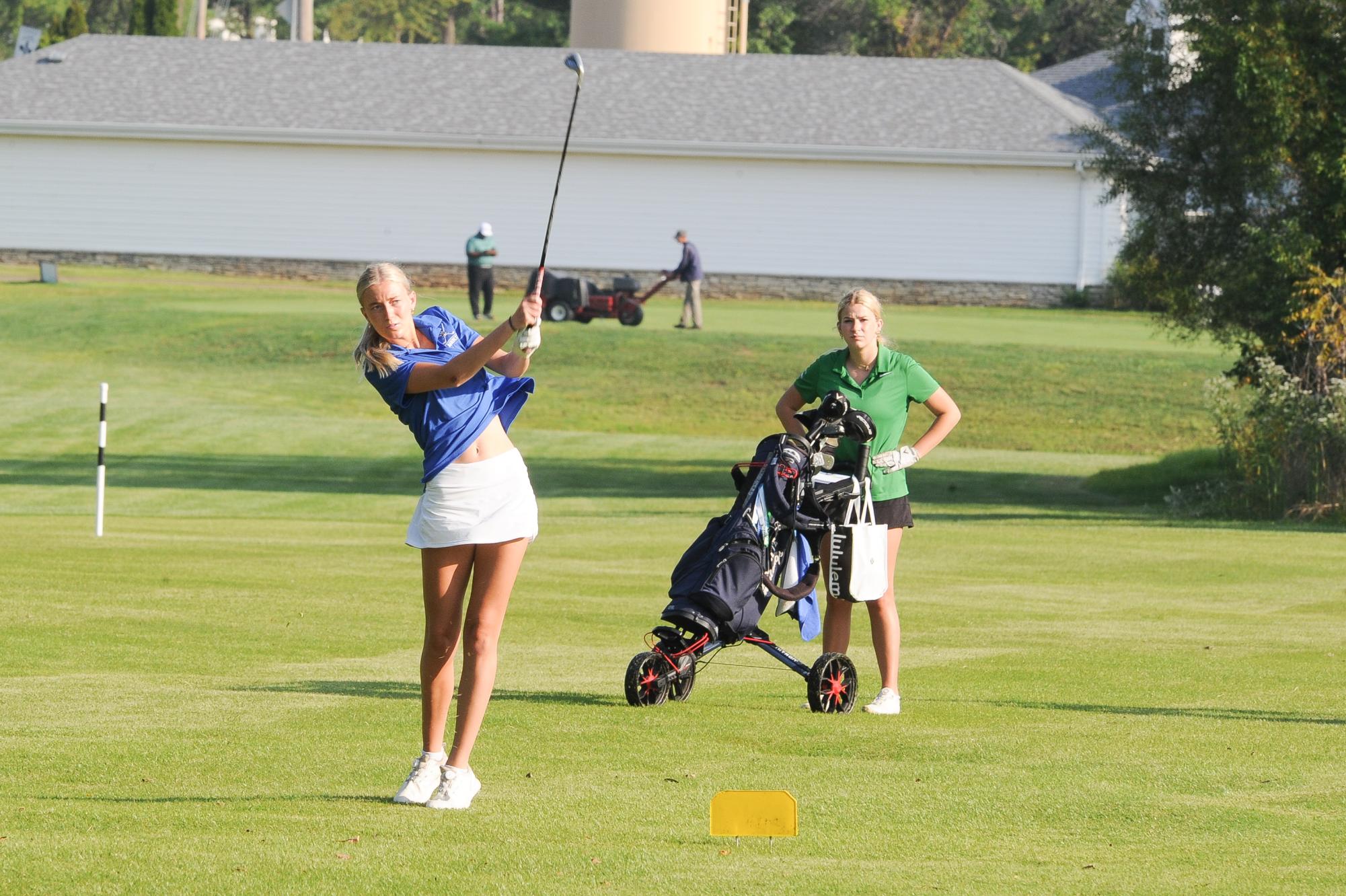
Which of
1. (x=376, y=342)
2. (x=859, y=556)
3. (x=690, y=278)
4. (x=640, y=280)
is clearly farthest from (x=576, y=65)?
(x=640, y=280)

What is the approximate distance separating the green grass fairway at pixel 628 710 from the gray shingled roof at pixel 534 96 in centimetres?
2569

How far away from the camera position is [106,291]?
43656mm

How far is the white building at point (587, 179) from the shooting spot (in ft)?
165

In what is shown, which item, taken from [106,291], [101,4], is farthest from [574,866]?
[101,4]

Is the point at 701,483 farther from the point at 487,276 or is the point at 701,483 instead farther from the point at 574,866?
the point at 574,866

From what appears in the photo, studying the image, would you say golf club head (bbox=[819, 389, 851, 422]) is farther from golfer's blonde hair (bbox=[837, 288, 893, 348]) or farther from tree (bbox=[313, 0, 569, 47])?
tree (bbox=[313, 0, 569, 47])

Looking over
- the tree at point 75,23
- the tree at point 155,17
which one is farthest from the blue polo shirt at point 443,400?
the tree at point 75,23

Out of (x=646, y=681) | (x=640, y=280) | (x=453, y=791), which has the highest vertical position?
(x=640, y=280)

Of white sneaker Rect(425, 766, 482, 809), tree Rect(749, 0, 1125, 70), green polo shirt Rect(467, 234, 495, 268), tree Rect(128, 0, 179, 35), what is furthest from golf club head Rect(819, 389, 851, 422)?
tree Rect(749, 0, 1125, 70)

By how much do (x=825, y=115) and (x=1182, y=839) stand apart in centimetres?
4716

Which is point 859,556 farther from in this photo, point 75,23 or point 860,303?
point 75,23

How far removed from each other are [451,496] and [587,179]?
45540mm

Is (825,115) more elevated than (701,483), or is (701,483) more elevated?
(825,115)

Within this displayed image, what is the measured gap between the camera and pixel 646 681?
8.84 m
